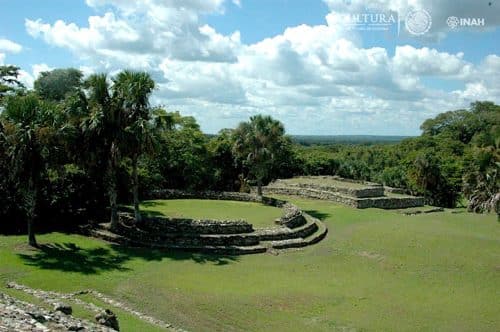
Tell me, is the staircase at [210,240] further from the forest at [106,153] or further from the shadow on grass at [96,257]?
the forest at [106,153]

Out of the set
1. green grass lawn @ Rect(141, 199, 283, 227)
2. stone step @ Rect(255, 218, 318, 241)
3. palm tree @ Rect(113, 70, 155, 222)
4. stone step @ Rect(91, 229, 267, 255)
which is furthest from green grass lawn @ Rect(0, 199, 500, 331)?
palm tree @ Rect(113, 70, 155, 222)

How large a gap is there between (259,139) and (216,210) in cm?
799

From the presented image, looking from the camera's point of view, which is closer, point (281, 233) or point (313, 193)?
point (281, 233)

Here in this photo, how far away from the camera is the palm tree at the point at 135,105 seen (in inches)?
914

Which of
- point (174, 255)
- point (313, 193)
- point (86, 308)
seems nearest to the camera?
point (86, 308)

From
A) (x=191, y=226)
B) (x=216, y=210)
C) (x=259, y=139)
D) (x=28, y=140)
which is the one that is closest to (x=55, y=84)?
(x=259, y=139)

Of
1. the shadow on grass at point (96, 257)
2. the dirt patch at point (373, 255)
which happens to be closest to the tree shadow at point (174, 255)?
the shadow on grass at point (96, 257)

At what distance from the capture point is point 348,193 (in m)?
37.6

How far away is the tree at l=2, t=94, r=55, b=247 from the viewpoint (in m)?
19.8

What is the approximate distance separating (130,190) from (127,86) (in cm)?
955

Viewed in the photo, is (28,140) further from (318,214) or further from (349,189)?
(349,189)

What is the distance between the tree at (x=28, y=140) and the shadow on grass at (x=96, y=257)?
4.75ft

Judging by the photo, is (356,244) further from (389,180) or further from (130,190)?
(389,180)

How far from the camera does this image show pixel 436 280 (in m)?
19.0
